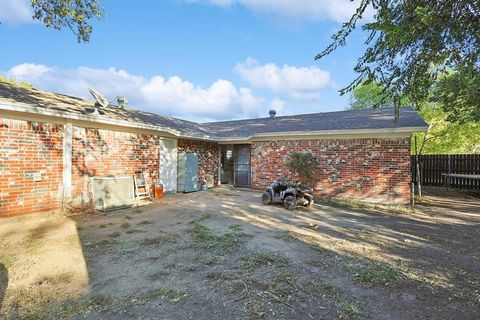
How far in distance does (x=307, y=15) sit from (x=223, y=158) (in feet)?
32.7

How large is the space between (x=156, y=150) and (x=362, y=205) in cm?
816

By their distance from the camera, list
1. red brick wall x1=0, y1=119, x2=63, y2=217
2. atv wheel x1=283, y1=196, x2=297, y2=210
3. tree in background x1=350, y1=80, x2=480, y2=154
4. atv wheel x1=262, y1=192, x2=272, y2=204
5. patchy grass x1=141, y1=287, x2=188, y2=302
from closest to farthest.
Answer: patchy grass x1=141, y1=287, x2=188, y2=302 < red brick wall x1=0, y1=119, x2=63, y2=217 < atv wheel x1=283, y1=196, x2=297, y2=210 < atv wheel x1=262, y1=192, x2=272, y2=204 < tree in background x1=350, y1=80, x2=480, y2=154

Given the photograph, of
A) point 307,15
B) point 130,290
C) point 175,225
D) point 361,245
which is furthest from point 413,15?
point 175,225

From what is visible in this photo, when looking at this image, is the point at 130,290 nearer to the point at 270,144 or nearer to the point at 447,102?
the point at 270,144

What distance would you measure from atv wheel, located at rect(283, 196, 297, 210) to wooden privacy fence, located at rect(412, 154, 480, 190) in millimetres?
10030

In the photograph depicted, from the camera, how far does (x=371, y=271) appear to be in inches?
148

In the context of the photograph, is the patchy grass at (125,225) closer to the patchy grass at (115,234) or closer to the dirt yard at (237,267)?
the dirt yard at (237,267)

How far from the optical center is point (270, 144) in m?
12.1

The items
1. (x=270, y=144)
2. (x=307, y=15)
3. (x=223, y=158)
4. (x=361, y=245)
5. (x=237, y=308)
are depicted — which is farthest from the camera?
(x=223, y=158)

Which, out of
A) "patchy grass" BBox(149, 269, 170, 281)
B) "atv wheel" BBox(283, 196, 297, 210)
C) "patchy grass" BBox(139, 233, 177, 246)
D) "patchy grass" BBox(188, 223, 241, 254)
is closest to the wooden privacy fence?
"atv wheel" BBox(283, 196, 297, 210)

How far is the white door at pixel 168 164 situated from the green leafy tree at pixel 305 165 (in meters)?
5.09

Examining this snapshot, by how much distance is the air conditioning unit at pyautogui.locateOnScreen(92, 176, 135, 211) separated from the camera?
7.62 meters

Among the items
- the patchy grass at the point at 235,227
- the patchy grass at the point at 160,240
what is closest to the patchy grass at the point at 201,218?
the patchy grass at the point at 235,227

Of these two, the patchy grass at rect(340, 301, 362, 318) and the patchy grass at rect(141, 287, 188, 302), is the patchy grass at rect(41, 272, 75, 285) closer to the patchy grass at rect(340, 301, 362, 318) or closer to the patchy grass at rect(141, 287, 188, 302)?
the patchy grass at rect(141, 287, 188, 302)
